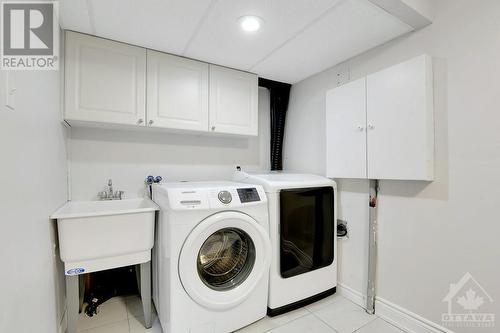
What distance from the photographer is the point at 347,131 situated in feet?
6.24

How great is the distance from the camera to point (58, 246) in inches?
58.1

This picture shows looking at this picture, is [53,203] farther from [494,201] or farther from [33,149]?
[494,201]

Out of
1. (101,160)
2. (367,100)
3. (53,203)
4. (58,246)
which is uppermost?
(367,100)

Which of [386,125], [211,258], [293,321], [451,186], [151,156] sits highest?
[386,125]

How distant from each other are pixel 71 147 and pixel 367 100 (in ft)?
7.83

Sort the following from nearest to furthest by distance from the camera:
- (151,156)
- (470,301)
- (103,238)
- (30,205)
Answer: (30,205) → (470,301) → (103,238) → (151,156)

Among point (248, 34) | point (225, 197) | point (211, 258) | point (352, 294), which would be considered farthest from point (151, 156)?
point (352, 294)

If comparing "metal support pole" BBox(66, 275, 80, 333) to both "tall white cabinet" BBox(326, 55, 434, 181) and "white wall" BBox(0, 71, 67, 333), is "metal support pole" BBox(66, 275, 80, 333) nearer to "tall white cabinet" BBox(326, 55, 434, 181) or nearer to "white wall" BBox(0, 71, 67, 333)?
"white wall" BBox(0, 71, 67, 333)

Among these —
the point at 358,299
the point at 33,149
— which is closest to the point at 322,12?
the point at 33,149

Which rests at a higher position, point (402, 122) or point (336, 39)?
point (336, 39)

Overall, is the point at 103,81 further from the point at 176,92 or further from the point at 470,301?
the point at 470,301

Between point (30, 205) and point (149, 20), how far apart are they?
128 centimetres

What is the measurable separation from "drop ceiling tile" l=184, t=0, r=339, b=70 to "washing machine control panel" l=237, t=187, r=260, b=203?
114 cm

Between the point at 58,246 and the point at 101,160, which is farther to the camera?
the point at 101,160
